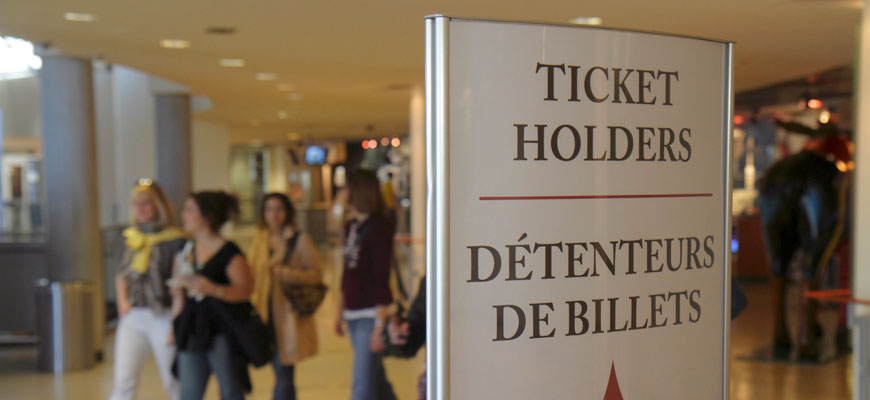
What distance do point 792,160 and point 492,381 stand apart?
703 cm

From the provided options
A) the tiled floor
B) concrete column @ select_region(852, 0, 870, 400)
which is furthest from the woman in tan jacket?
concrete column @ select_region(852, 0, 870, 400)

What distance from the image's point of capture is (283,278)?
5184mm

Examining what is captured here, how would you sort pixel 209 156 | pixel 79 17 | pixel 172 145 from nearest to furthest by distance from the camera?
pixel 79 17, pixel 172 145, pixel 209 156

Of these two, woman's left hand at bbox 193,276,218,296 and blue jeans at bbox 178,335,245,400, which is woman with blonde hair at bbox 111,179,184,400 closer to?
blue jeans at bbox 178,335,245,400

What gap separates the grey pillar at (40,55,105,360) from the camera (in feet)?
26.3

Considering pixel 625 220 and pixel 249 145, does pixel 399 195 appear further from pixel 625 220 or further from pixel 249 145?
pixel 625 220

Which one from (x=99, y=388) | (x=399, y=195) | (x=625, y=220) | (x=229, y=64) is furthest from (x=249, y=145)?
(x=625, y=220)

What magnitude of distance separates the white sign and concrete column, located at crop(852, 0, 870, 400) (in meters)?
3.29

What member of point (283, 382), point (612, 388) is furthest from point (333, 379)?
point (612, 388)

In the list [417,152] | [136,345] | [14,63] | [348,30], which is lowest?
[136,345]

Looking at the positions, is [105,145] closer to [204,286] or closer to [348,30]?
[348,30]

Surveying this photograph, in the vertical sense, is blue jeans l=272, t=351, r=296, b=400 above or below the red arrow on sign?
below

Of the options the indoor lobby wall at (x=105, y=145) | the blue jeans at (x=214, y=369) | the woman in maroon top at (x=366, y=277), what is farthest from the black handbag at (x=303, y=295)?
the indoor lobby wall at (x=105, y=145)

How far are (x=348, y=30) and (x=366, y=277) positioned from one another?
2618mm
